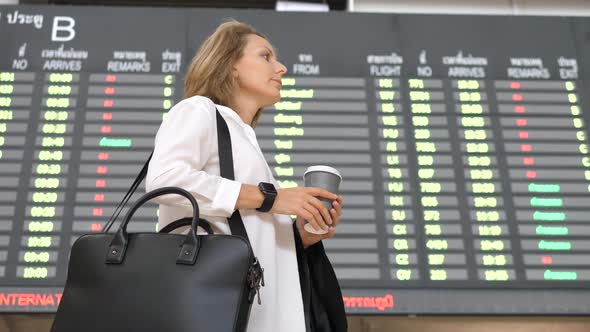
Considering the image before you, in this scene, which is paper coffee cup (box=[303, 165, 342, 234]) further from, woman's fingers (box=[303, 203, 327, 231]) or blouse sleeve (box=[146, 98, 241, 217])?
blouse sleeve (box=[146, 98, 241, 217])

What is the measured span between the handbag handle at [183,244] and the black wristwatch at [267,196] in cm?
14

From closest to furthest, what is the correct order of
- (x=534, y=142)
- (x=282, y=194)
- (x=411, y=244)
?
(x=282, y=194)
(x=411, y=244)
(x=534, y=142)

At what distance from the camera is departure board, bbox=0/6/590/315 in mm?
2662

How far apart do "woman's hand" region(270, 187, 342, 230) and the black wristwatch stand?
1 centimetres

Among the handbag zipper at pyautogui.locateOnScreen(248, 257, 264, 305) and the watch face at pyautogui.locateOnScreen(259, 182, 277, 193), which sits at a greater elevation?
the watch face at pyautogui.locateOnScreen(259, 182, 277, 193)

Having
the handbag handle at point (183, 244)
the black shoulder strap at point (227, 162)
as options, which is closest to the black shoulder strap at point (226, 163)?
the black shoulder strap at point (227, 162)

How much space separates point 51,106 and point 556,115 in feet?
6.52

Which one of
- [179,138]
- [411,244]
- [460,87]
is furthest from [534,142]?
[179,138]

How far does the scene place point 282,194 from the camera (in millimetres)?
1267

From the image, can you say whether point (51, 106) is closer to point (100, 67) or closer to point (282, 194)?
point (100, 67)

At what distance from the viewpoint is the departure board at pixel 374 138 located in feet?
8.73

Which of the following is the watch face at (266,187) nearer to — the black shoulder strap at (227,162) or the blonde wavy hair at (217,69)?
the black shoulder strap at (227,162)

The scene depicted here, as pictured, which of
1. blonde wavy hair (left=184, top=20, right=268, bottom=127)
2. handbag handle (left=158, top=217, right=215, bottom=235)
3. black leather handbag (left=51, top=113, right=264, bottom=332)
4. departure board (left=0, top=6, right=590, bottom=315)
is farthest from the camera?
departure board (left=0, top=6, right=590, bottom=315)

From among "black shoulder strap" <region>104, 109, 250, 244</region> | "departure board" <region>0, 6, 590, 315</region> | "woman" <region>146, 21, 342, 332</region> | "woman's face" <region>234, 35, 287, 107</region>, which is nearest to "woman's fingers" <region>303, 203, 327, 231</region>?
"woman" <region>146, 21, 342, 332</region>
